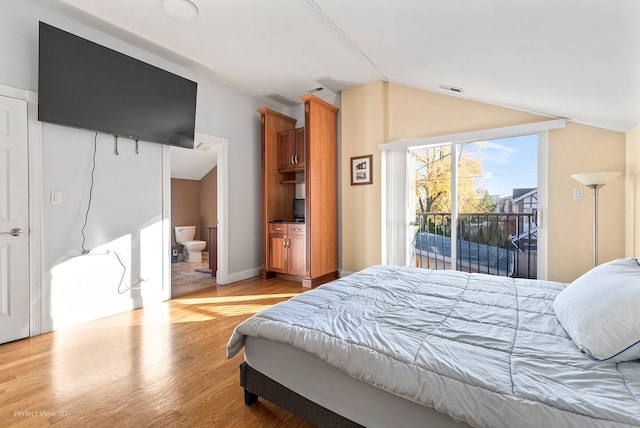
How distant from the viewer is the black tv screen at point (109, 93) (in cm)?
259

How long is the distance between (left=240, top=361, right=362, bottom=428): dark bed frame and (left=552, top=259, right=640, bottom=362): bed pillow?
95cm

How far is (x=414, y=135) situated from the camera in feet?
13.4

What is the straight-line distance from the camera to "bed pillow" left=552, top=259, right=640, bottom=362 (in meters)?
1.05

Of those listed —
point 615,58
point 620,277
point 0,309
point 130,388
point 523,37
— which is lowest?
point 130,388

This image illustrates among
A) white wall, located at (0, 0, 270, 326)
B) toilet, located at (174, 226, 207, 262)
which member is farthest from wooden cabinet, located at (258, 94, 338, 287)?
toilet, located at (174, 226, 207, 262)

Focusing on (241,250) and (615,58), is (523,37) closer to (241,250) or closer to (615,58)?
(615,58)

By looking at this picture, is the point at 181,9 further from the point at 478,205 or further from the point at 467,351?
the point at 478,205

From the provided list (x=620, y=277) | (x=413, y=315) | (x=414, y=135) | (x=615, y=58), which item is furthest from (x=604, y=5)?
(x=414, y=135)

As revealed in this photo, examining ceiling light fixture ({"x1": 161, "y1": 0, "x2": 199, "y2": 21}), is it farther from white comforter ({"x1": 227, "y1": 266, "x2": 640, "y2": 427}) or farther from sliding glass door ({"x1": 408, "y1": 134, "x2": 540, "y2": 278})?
sliding glass door ({"x1": 408, "y1": 134, "x2": 540, "y2": 278})

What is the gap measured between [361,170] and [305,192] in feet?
3.01

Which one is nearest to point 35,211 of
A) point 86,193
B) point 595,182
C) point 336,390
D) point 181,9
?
point 86,193

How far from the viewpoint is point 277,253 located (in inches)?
181

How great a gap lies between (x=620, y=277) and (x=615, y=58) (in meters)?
1.29

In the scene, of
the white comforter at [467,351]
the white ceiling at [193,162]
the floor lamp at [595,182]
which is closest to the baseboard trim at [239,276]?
the white ceiling at [193,162]
